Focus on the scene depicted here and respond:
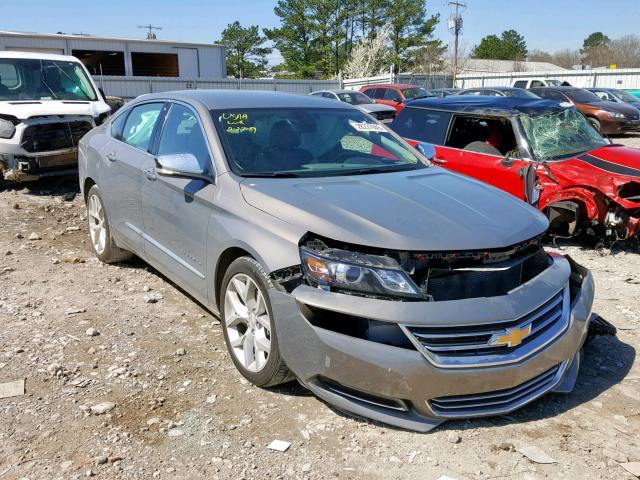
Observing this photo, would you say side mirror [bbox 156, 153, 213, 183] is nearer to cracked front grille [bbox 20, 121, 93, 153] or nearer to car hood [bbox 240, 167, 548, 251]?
car hood [bbox 240, 167, 548, 251]

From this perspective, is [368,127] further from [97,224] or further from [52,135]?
[52,135]

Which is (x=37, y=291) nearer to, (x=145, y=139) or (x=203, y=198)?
(x=145, y=139)

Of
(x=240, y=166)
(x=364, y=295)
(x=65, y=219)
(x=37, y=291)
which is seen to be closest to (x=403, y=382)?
(x=364, y=295)

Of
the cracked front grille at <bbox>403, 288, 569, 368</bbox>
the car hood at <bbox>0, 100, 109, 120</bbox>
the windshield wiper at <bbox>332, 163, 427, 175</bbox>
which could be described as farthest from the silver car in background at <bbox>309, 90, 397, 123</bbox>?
the cracked front grille at <bbox>403, 288, 569, 368</bbox>

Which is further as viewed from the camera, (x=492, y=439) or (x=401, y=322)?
(x=492, y=439)

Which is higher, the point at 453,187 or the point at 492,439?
the point at 453,187

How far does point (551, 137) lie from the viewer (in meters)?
6.57

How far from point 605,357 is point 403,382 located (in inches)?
72.9

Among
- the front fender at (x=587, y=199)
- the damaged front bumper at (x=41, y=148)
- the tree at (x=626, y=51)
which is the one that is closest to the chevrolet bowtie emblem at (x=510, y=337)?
the front fender at (x=587, y=199)

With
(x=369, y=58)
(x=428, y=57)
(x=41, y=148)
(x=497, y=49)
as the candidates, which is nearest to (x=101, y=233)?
(x=41, y=148)

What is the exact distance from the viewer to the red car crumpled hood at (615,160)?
232 inches

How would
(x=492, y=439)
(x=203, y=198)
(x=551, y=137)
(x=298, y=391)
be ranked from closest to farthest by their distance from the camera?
(x=492, y=439)
(x=298, y=391)
(x=203, y=198)
(x=551, y=137)

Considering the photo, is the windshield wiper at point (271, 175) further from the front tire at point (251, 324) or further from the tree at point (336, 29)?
the tree at point (336, 29)

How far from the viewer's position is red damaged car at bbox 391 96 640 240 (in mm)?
5852
